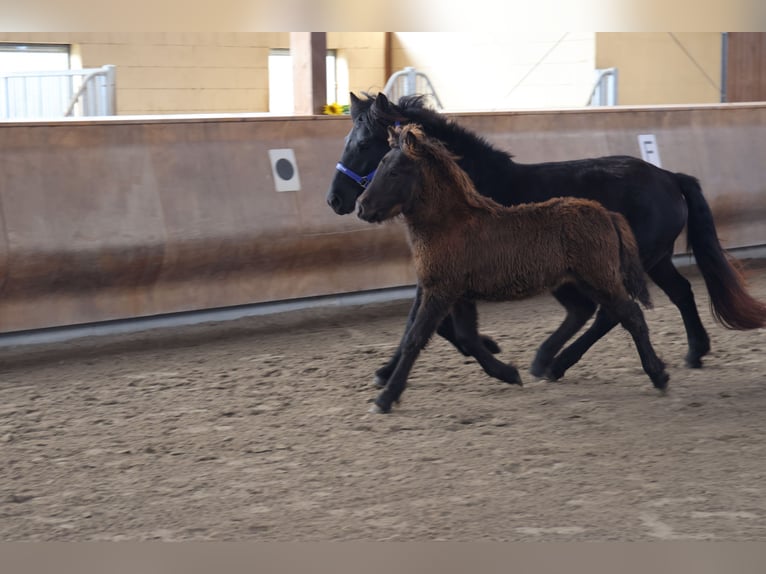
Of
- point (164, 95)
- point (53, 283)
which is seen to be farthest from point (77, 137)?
point (164, 95)

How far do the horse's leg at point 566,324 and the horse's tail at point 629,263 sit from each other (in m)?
0.45

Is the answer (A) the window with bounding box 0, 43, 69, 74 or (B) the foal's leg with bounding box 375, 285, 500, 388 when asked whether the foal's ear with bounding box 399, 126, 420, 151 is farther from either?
(A) the window with bounding box 0, 43, 69, 74

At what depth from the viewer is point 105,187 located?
7281 millimetres

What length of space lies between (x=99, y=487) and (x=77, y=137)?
3.50 m

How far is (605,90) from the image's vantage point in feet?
57.5

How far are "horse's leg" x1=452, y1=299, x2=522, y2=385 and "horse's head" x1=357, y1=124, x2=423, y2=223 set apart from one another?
2.28 feet

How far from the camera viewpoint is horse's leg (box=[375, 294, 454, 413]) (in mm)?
5566

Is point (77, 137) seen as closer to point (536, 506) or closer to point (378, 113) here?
point (378, 113)

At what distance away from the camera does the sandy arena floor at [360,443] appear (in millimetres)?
3941

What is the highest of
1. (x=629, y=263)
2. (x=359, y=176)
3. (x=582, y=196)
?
(x=359, y=176)

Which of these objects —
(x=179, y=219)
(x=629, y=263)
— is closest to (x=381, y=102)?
(x=629, y=263)

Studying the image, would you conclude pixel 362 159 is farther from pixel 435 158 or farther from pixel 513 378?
pixel 513 378

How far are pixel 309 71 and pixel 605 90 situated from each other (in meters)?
9.35

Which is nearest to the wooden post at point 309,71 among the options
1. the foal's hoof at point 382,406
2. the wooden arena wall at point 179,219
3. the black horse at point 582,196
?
the wooden arena wall at point 179,219
